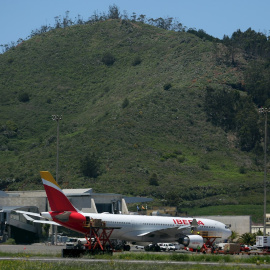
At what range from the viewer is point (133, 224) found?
74875 millimetres

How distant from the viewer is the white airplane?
6788 cm

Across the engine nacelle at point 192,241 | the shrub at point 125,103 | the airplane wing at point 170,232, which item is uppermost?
the shrub at point 125,103

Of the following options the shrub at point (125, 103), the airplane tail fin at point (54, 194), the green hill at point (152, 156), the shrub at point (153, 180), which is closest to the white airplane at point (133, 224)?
the airplane tail fin at point (54, 194)

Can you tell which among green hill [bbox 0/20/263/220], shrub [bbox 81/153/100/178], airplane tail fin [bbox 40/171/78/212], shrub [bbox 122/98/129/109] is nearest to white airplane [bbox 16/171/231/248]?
airplane tail fin [bbox 40/171/78/212]

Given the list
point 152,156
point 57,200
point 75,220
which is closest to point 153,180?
point 152,156

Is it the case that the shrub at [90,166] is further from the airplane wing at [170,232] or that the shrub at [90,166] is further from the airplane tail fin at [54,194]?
the airplane tail fin at [54,194]

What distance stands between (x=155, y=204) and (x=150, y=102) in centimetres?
5756

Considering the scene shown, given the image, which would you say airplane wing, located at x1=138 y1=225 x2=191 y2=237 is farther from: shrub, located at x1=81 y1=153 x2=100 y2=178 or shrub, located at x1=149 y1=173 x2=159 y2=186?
shrub, located at x1=81 y1=153 x2=100 y2=178

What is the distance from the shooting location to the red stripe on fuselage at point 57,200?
67250 millimetres

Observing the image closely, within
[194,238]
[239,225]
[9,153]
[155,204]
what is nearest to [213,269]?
[194,238]

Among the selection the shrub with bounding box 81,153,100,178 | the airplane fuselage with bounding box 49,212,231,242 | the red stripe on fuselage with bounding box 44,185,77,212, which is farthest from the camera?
the shrub with bounding box 81,153,100,178

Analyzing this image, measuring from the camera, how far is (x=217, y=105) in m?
190

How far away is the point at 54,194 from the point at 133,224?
11797mm

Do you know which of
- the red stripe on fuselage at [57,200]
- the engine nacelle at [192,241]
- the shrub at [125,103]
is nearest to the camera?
the red stripe on fuselage at [57,200]
